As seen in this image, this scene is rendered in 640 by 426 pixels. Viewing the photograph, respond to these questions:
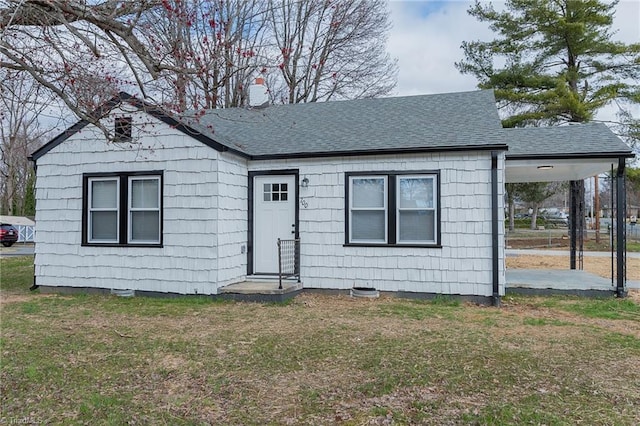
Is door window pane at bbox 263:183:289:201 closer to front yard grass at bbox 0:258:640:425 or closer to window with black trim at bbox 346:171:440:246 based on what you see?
window with black trim at bbox 346:171:440:246

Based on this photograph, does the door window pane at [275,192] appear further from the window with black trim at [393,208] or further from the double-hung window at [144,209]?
the double-hung window at [144,209]

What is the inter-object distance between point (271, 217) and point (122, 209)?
2792 millimetres

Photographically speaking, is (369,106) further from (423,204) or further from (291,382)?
(291,382)

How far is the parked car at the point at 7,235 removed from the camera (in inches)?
893

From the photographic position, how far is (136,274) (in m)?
8.34

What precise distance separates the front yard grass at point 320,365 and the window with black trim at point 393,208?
1.47 metres

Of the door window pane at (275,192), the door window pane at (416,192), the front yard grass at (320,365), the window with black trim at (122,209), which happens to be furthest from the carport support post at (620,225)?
the window with black trim at (122,209)

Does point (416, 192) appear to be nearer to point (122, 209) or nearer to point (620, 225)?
point (620, 225)

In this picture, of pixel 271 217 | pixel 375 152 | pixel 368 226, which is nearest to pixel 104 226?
pixel 271 217

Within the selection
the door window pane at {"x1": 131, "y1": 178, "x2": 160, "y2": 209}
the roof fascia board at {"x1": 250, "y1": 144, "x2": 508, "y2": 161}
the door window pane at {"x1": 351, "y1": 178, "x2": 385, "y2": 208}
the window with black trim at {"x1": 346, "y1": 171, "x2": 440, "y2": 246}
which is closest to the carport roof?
the roof fascia board at {"x1": 250, "y1": 144, "x2": 508, "y2": 161}

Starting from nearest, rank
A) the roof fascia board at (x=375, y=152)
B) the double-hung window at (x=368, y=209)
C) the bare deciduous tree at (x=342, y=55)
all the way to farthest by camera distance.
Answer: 1. the roof fascia board at (x=375, y=152)
2. the double-hung window at (x=368, y=209)
3. the bare deciduous tree at (x=342, y=55)

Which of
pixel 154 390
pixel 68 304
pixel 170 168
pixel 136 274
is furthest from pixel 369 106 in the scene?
pixel 154 390

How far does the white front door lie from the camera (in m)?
8.82

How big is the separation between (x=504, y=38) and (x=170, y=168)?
1645 cm
